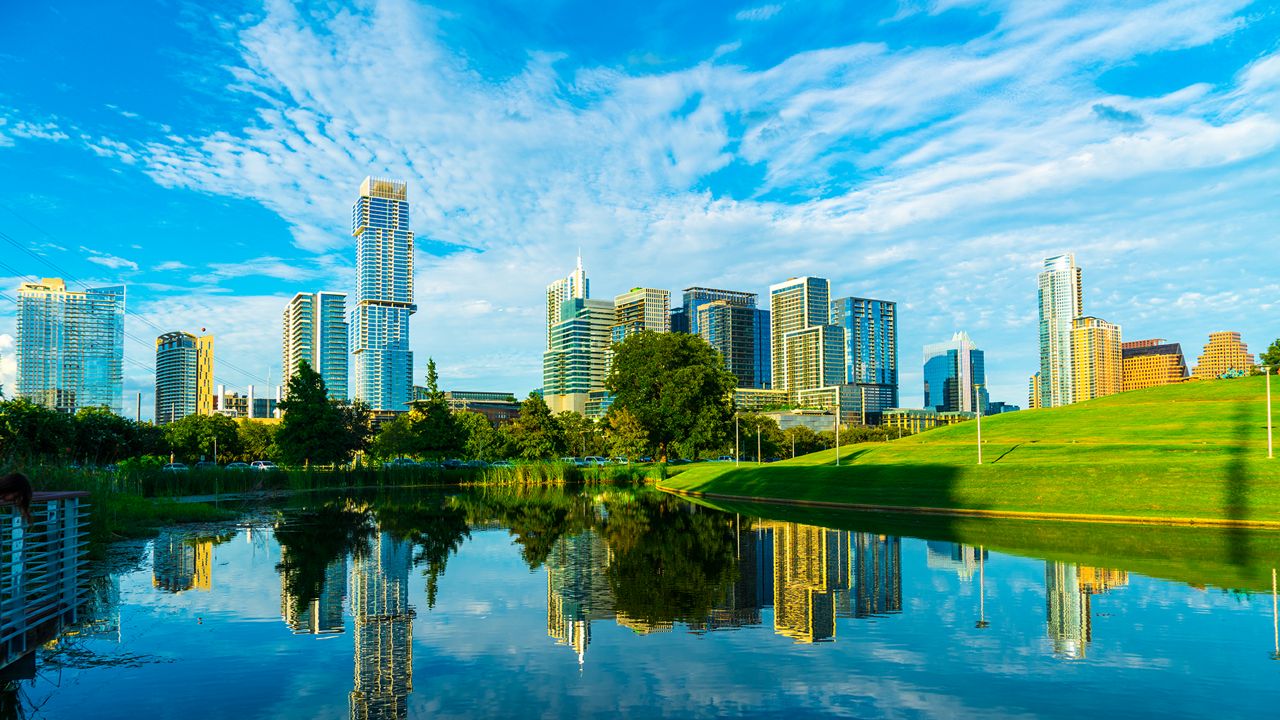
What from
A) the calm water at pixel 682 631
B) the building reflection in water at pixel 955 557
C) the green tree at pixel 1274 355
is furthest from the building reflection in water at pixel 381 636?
the green tree at pixel 1274 355

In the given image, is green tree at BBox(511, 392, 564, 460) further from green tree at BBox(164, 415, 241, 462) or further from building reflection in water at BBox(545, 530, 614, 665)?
building reflection in water at BBox(545, 530, 614, 665)

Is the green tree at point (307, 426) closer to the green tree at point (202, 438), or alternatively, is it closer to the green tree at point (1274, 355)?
the green tree at point (202, 438)

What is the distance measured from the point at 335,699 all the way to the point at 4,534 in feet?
20.3

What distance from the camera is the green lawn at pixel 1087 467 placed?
3338 cm

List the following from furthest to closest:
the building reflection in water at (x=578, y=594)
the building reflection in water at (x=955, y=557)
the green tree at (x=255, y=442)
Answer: the green tree at (x=255, y=442)
the building reflection in water at (x=955, y=557)
the building reflection in water at (x=578, y=594)

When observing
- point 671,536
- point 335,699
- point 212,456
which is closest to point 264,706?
point 335,699

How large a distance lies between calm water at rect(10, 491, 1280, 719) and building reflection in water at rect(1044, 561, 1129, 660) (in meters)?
0.08

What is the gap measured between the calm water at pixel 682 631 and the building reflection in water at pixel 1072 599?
0.25ft

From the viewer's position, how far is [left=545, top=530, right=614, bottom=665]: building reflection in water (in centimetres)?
1498

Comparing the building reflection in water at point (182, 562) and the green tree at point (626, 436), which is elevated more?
the green tree at point (626, 436)

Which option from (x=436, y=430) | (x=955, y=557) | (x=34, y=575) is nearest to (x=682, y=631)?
(x=34, y=575)

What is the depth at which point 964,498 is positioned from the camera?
38.6 metres

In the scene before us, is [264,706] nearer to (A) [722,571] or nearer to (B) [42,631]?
(B) [42,631]

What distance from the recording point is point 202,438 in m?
117
